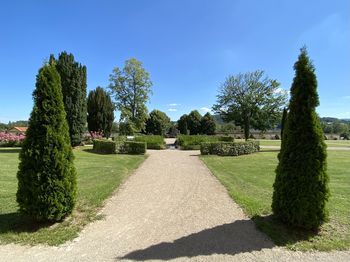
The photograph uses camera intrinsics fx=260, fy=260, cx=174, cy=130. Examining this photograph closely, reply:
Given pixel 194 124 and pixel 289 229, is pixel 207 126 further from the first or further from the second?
pixel 289 229

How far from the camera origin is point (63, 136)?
5309 millimetres

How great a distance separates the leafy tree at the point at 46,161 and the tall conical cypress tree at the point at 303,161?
4.29 meters

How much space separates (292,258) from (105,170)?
368 inches

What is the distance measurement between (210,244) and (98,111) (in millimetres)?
27864

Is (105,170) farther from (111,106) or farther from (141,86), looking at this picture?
(141,86)

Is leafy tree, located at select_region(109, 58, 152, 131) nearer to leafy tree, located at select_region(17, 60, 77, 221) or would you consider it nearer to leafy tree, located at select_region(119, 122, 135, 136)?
leafy tree, located at select_region(119, 122, 135, 136)

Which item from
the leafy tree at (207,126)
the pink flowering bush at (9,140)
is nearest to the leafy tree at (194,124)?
the leafy tree at (207,126)

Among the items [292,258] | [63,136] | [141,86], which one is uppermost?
[141,86]

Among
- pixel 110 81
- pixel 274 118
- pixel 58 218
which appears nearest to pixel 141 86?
pixel 110 81

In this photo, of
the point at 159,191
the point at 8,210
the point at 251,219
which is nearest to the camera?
the point at 251,219

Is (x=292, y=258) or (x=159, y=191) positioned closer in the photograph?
(x=292, y=258)

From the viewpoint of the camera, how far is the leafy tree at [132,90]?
33.6 meters

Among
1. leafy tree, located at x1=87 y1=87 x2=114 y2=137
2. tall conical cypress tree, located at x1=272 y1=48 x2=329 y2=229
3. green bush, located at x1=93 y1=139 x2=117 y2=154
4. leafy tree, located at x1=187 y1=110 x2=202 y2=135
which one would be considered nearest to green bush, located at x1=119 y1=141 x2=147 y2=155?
green bush, located at x1=93 y1=139 x2=117 y2=154

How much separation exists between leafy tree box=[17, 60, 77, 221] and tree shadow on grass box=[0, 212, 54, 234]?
0.84 feet
